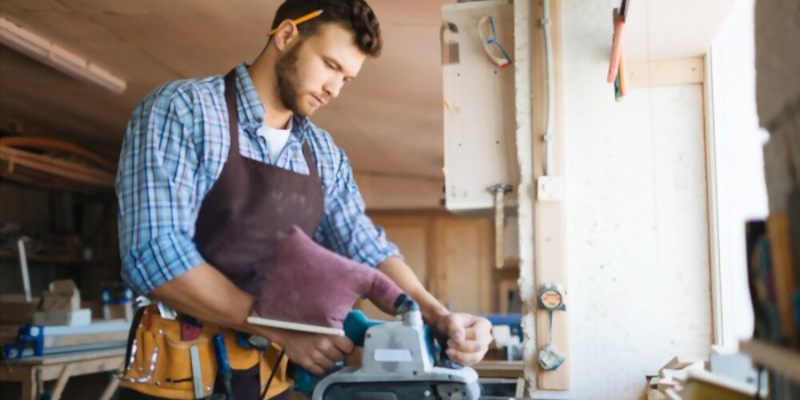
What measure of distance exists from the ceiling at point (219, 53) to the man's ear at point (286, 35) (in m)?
0.68

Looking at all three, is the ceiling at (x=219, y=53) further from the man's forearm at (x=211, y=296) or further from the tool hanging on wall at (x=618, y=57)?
the man's forearm at (x=211, y=296)

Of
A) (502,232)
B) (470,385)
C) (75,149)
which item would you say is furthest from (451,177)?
(75,149)

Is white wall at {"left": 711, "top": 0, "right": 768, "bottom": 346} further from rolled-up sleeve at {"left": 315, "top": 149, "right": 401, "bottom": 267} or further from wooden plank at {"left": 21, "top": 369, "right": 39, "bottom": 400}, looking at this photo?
wooden plank at {"left": 21, "top": 369, "right": 39, "bottom": 400}

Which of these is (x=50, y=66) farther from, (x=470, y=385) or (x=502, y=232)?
(x=470, y=385)

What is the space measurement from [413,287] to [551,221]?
419mm

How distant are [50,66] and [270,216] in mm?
2208

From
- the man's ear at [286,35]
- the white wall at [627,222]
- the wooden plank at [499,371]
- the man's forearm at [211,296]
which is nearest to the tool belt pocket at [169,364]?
the man's forearm at [211,296]

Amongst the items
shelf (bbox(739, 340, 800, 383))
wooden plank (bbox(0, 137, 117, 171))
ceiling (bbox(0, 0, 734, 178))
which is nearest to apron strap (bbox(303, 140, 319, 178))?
ceiling (bbox(0, 0, 734, 178))

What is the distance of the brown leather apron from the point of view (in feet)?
5.28

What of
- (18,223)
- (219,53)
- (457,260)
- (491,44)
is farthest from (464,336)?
(457,260)

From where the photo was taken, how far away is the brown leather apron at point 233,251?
5.28 ft

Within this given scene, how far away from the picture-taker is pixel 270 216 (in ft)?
5.49

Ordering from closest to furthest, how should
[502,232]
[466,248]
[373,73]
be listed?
[502,232] → [373,73] → [466,248]

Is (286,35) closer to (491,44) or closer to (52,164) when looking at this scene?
(491,44)
